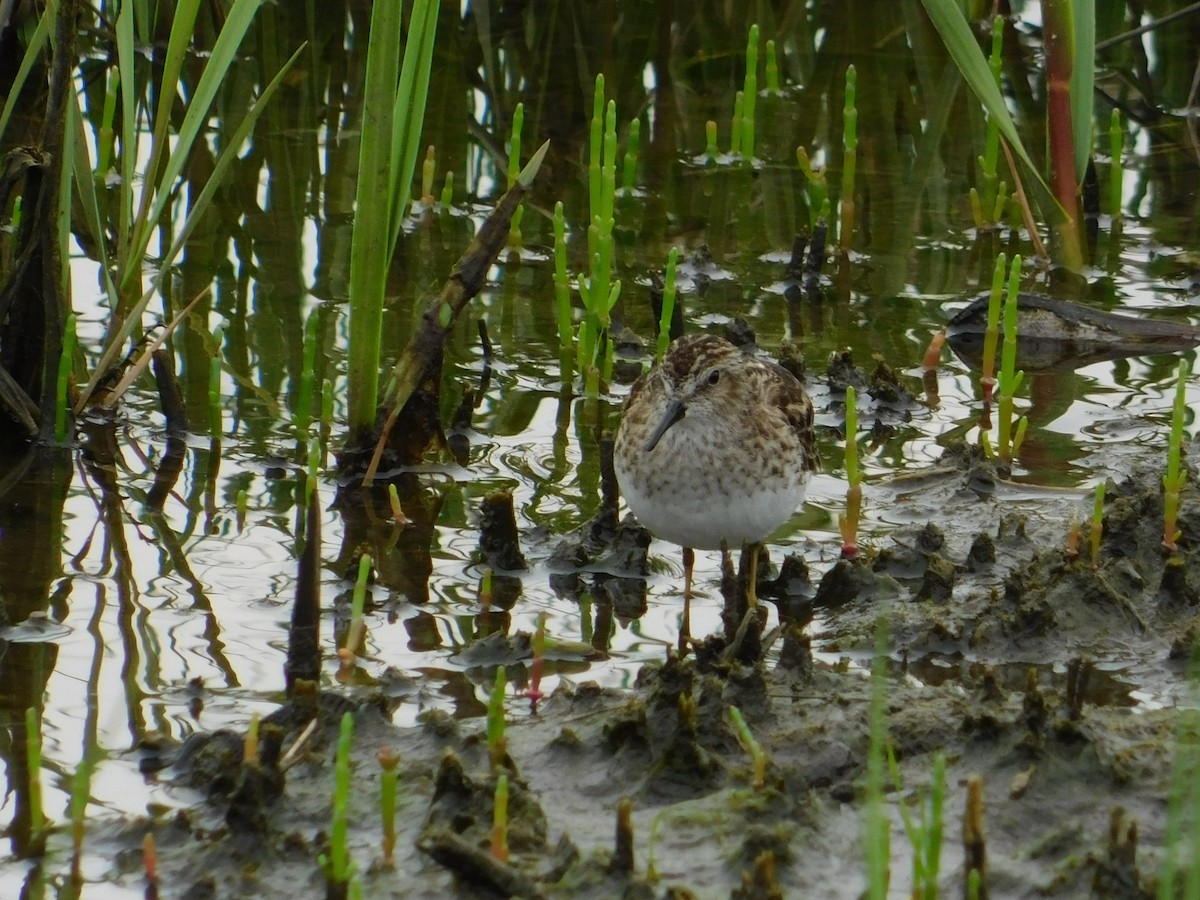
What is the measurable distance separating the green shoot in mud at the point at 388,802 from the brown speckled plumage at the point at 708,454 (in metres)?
1.80

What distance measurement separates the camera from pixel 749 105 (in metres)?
10.1

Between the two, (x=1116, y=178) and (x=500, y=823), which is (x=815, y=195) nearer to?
(x=1116, y=178)

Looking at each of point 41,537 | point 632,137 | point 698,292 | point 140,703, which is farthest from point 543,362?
point 140,703

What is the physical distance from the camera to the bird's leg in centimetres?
552

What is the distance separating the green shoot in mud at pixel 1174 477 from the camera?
17.7 feet

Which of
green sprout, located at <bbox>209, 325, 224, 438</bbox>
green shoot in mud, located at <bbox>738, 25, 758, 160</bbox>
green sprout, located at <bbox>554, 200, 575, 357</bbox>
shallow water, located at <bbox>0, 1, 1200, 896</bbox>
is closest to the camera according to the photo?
shallow water, located at <bbox>0, 1, 1200, 896</bbox>

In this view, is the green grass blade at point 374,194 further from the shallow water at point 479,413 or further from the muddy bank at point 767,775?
the muddy bank at point 767,775

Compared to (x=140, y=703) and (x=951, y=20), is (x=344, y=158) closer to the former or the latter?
(x=951, y=20)

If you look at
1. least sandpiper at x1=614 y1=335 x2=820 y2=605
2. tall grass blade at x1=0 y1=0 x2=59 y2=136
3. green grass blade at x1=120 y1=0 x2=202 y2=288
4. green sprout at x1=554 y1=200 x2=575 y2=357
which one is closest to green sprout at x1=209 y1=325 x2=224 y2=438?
green grass blade at x1=120 y1=0 x2=202 y2=288

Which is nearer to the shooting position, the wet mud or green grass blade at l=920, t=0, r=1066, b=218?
the wet mud

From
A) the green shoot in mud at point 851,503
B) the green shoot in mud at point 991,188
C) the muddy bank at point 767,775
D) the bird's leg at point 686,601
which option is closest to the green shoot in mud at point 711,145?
the green shoot in mud at point 991,188

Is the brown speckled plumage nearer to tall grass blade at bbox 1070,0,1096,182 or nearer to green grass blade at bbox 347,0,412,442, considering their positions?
green grass blade at bbox 347,0,412,442

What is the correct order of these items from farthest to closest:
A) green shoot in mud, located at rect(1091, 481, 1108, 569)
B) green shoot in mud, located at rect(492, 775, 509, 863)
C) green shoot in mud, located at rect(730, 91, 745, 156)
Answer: green shoot in mud, located at rect(730, 91, 745, 156) → green shoot in mud, located at rect(1091, 481, 1108, 569) → green shoot in mud, located at rect(492, 775, 509, 863)

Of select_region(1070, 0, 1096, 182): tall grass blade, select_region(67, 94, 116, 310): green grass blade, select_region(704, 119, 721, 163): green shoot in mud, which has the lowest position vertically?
select_region(67, 94, 116, 310): green grass blade
